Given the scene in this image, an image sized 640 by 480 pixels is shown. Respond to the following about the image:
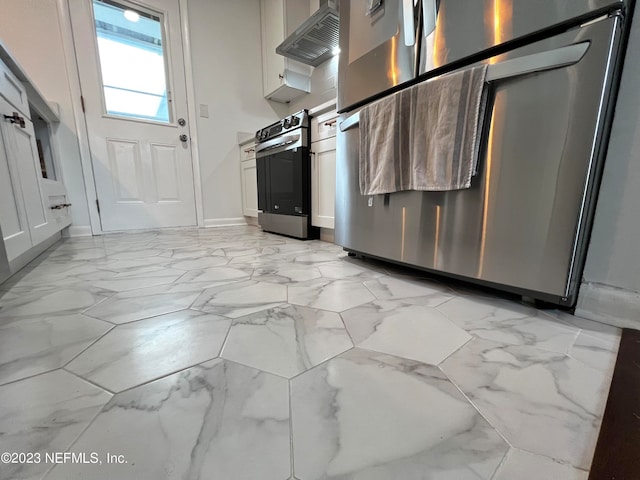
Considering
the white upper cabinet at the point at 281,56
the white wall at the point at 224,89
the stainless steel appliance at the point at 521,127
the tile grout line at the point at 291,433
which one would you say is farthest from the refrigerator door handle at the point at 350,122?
the white wall at the point at 224,89

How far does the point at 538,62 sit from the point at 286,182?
1.58 metres

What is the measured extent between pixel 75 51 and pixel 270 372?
10.0ft

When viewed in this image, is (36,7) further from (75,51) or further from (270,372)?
(270,372)

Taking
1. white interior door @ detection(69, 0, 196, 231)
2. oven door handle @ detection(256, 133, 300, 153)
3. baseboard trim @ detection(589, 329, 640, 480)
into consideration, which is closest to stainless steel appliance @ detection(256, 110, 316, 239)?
oven door handle @ detection(256, 133, 300, 153)

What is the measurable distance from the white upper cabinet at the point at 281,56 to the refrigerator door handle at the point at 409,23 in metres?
1.88

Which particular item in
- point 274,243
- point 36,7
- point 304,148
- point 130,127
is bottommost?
point 274,243

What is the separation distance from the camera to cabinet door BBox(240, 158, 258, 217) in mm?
2676

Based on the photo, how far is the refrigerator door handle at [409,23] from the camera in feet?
3.04

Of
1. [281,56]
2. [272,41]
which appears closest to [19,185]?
[281,56]

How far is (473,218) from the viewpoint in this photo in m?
0.87

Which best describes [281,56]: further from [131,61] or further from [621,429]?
[621,429]

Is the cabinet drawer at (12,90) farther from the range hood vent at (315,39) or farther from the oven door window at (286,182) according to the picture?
the range hood vent at (315,39)

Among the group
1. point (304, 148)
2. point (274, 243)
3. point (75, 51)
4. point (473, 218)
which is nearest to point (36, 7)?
point (75, 51)

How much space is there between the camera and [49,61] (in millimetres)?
2047
